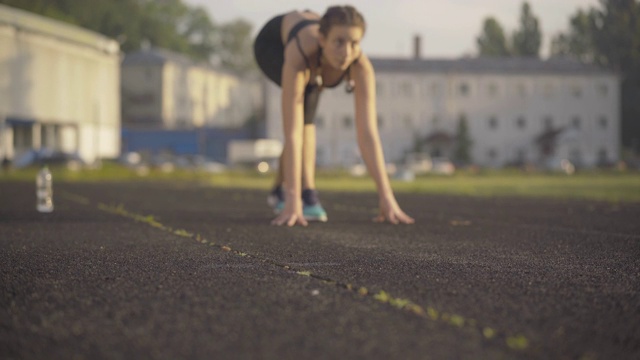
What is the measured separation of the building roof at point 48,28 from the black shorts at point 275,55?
52.4 meters

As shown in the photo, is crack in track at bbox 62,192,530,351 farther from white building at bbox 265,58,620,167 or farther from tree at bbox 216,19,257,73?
tree at bbox 216,19,257,73

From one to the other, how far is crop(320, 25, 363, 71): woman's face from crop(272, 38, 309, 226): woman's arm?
0.39 metres

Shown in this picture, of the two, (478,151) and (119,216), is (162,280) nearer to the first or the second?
(119,216)

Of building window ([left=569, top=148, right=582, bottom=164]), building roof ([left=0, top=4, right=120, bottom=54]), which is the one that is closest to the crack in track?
building roof ([left=0, top=4, right=120, bottom=54])

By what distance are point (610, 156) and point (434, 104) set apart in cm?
1627

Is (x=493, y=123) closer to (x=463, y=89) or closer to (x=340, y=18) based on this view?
(x=463, y=89)

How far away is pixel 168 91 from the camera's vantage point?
96.9 metres

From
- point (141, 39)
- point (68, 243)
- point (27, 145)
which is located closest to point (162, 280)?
point (68, 243)

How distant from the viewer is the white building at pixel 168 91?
9450 cm

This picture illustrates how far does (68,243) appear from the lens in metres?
7.32

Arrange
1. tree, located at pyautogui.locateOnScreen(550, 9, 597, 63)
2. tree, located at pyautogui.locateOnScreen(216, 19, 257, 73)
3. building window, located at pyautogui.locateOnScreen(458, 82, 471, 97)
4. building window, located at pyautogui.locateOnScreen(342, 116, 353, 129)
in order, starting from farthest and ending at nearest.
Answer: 1. tree, located at pyautogui.locateOnScreen(216, 19, 257, 73)
2. building window, located at pyautogui.locateOnScreen(342, 116, 353, 129)
3. building window, located at pyautogui.locateOnScreen(458, 82, 471, 97)
4. tree, located at pyautogui.locateOnScreen(550, 9, 597, 63)

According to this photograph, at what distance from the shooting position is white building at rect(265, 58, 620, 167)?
86312 mm

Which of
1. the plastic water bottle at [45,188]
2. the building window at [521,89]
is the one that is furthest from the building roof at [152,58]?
the plastic water bottle at [45,188]

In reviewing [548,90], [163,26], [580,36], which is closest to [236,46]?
[163,26]
